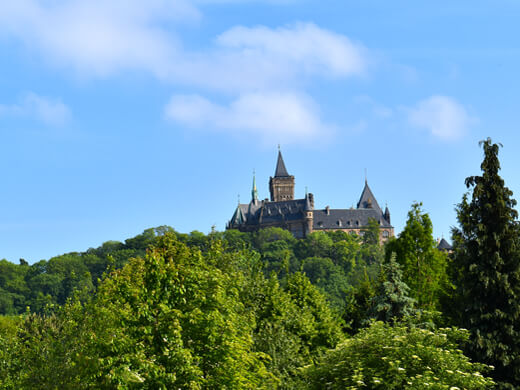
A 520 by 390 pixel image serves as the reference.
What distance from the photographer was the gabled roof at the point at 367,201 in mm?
191500

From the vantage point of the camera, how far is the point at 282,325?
3372 cm

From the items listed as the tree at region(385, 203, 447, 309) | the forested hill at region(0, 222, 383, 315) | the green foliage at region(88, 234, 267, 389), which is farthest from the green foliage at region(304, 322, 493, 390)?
the forested hill at region(0, 222, 383, 315)

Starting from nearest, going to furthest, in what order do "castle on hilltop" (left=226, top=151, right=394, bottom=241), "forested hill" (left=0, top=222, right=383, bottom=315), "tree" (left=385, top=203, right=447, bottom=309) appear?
"tree" (left=385, top=203, right=447, bottom=309)
"forested hill" (left=0, top=222, right=383, bottom=315)
"castle on hilltop" (left=226, top=151, right=394, bottom=241)

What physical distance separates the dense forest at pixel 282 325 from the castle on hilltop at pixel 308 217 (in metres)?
136

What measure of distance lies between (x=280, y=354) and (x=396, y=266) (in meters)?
6.68

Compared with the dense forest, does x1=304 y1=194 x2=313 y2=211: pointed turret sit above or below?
Result: above

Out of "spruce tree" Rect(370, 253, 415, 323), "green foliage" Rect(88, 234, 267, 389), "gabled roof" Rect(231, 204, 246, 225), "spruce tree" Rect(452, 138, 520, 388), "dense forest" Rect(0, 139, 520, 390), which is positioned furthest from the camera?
"gabled roof" Rect(231, 204, 246, 225)

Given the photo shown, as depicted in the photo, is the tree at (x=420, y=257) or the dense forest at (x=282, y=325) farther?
the tree at (x=420, y=257)

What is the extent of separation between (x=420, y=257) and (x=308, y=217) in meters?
143

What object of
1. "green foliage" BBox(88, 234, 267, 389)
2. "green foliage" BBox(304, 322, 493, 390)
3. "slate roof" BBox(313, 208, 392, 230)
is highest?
"slate roof" BBox(313, 208, 392, 230)

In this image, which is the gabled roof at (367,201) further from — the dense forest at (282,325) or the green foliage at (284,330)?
the green foliage at (284,330)

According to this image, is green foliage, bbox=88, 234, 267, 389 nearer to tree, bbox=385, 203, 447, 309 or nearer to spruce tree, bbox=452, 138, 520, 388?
spruce tree, bbox=452, 138, 520, 388

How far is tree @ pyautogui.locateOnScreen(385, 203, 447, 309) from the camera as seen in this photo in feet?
139

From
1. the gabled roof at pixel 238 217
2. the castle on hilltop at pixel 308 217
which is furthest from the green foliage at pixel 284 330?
the gabled roof at pixel 238 217
